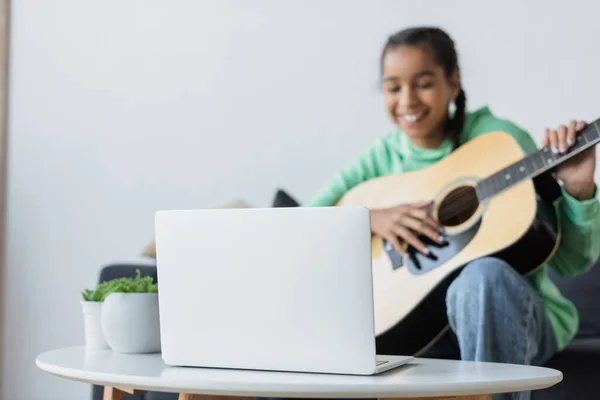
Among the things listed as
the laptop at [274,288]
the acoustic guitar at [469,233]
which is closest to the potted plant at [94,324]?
the laptop at [274,288]

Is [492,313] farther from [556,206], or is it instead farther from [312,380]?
[312,380]

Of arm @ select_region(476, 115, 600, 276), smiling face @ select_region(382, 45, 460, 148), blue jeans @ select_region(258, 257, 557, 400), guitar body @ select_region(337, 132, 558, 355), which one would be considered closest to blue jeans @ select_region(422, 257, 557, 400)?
blue jeans @ select_region(258, 257, 557, 400)

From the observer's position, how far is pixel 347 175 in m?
2.37

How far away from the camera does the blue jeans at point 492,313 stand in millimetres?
1495

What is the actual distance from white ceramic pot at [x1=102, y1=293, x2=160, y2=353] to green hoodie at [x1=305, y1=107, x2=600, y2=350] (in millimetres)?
998

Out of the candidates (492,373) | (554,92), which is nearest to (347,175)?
(554,92)

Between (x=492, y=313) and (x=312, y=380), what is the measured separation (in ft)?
2.33

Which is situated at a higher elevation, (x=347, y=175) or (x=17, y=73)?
(x=17, y=73)

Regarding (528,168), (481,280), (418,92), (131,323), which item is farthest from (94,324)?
(418,92)

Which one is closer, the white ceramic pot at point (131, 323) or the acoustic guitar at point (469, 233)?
the white ceramic pot at point (131, 323)

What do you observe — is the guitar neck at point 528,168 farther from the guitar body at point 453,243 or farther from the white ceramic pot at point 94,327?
the white ceramic pot at point 94,327

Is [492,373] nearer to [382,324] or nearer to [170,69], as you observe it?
[382,324]

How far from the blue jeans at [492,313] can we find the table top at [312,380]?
39 centimetres

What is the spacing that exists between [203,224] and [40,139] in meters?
2.00
